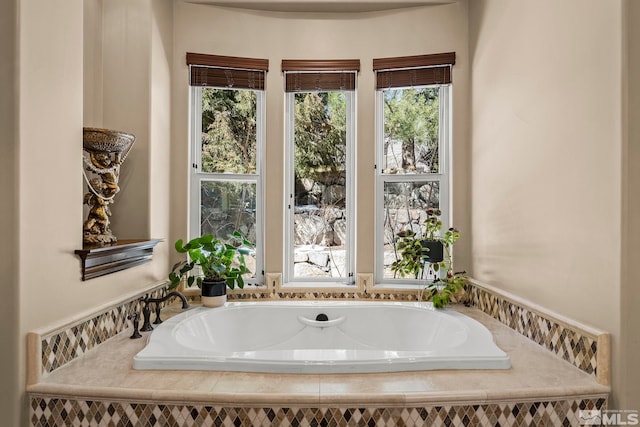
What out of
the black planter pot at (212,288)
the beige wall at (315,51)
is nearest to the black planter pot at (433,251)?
the beige wall at (315,51)

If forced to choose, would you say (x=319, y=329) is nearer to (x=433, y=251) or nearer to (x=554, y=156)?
(x=433, y=251)

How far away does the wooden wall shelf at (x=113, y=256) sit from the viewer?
1613mm

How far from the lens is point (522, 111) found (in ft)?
6.09

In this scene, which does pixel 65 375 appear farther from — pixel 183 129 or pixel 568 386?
pixel 568 386

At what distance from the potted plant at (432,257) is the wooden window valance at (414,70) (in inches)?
35.9

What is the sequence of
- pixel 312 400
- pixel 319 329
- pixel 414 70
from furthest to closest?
pixel 414 70, pixel 319 329, pixel 312 400

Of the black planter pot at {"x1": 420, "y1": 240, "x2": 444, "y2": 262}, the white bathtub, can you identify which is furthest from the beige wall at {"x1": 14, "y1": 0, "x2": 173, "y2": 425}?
the black planter pot at {"x1": 420, "y1": 240, "x2": 444, "y2": 262}

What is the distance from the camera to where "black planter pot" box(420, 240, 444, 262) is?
2.37 m

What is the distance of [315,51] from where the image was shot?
258 centimetres

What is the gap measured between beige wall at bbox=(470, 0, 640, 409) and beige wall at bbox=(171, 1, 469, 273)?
0.19 m

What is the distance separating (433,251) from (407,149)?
0.74 m
